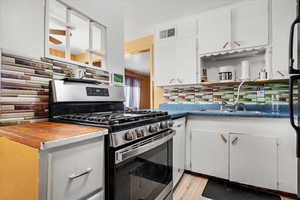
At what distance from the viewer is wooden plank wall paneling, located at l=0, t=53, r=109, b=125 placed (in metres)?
1.02

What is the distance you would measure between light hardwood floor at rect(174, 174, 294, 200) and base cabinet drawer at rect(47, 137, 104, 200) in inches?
47.9

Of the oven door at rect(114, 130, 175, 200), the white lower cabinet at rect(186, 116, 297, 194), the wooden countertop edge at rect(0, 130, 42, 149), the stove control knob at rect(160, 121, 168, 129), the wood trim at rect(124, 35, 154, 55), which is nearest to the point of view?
the wooden countertop edge at rect(0, 130, 42, 149)

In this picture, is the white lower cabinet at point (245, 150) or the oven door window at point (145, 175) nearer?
the oven door window at point (145, 175)

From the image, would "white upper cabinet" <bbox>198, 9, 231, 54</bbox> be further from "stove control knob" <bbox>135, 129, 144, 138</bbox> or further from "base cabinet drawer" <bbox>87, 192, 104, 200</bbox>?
"base cabinet drawer" <bbox>87, 192, 104, 200</bbox>

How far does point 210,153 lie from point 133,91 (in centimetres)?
651

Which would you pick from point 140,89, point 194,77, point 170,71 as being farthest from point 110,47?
point 140,89

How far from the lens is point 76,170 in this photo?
706 millimetres

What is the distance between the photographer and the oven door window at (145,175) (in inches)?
35.1

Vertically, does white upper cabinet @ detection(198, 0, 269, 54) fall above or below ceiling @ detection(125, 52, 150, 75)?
below

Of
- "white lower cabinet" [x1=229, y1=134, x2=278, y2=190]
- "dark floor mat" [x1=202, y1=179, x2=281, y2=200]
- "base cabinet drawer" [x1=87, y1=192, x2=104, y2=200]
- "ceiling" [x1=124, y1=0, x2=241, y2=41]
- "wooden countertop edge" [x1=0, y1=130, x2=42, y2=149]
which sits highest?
"ceiling" [x1=124, y1=0, x2=241, y2=41]

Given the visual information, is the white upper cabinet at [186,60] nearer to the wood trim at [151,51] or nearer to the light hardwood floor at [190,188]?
the wood trim at [151,51]

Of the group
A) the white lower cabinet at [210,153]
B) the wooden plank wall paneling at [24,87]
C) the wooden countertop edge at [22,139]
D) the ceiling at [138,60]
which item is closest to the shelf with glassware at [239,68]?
the white lower cabinet at [210,153]

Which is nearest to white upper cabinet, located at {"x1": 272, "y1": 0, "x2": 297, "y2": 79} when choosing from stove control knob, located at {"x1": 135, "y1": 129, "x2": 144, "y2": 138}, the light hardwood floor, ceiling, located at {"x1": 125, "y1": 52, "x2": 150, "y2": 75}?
the light hardwood floor

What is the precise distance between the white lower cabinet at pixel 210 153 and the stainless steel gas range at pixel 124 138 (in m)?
0.69
